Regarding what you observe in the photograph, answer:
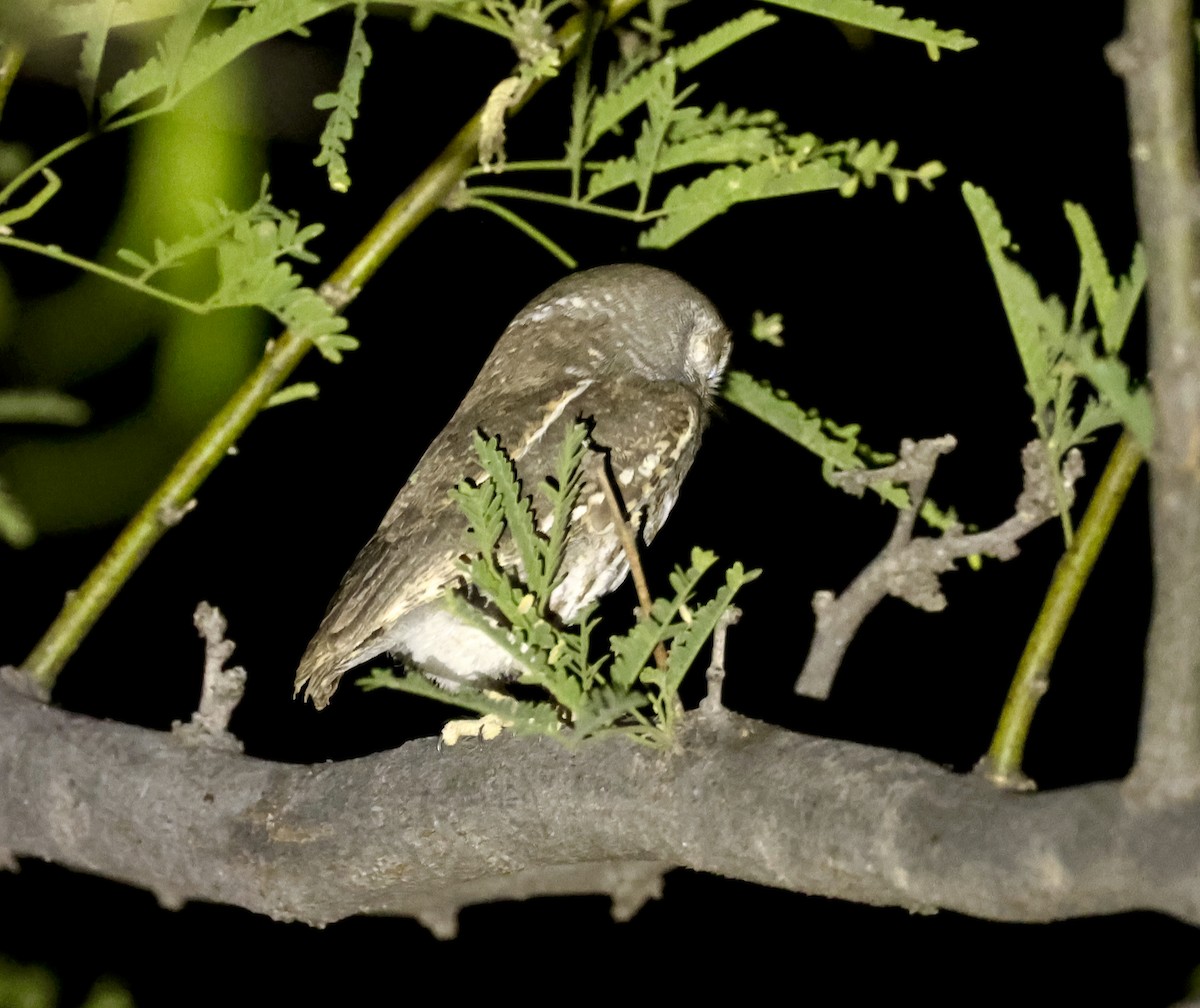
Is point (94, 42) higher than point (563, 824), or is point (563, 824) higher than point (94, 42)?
point (94, 42)

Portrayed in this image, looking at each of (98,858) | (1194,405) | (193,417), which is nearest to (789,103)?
(193,417)

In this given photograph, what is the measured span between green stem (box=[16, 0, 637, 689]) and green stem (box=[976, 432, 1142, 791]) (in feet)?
4.68

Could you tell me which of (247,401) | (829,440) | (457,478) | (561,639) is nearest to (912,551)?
(829,440)

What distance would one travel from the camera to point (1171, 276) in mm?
1058

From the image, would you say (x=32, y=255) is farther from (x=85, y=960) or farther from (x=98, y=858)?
(x=85, y=960)

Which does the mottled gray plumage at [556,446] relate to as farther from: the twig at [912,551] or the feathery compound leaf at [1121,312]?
the feathery compound leaf at [1121,312]

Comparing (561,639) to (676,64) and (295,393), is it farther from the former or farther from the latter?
(676,64)

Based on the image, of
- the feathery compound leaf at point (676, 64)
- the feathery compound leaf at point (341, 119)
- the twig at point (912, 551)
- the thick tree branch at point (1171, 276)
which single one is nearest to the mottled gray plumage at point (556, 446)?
the twig at point (912, 551)

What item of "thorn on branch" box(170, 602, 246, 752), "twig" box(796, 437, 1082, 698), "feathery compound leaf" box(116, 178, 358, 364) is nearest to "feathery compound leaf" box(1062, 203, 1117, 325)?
"twig" box(796, 437, 1082, 698)

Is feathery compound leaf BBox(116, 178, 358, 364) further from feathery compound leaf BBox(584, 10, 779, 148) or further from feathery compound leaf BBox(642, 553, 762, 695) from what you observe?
feathery compound leaf BBox(642, 553, 762, 695)

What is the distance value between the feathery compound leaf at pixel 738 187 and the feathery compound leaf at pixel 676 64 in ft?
0.63

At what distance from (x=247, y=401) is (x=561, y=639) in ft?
3.39

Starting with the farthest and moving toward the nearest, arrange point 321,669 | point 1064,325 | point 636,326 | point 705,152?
point 636,326 → point 321,669 → point 705,152 → point 1064,325

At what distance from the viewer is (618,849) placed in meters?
1.93
